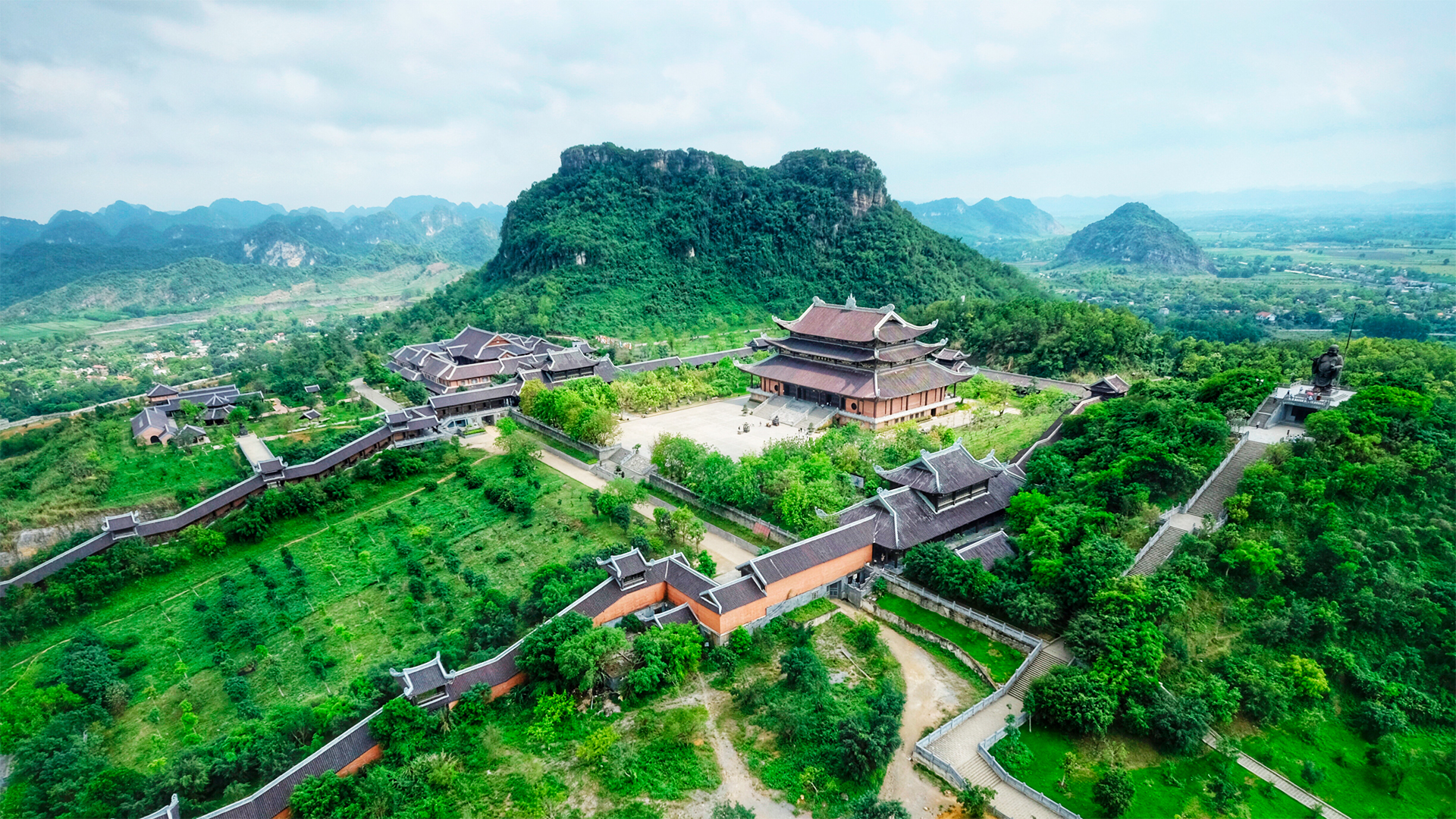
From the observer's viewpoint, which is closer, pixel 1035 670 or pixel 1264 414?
pixel 1035 670

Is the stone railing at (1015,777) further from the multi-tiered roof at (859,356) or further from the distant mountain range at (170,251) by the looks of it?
the distant mountain range at (170,251)

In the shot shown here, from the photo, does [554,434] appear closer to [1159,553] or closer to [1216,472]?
[1159,553]

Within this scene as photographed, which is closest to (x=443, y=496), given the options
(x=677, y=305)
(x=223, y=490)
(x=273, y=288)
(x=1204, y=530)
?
(x=223, y=490)

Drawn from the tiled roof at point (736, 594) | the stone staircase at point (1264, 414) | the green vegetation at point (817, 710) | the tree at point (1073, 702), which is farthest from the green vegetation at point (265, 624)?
the stone staircase at point (1264, 414)

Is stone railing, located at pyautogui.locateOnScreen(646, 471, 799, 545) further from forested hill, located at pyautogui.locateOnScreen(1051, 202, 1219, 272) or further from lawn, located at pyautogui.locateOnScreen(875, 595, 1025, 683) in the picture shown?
forested hill, located at pyautogui.locateOnScreen(1051, 202, 1219, 272)

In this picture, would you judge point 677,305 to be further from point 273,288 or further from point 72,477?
point 273,288

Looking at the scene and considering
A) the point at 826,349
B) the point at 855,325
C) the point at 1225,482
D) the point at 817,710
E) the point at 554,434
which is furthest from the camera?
the point at 826,349

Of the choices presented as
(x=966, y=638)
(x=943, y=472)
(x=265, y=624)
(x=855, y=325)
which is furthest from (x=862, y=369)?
(x=265, y=624)
